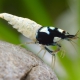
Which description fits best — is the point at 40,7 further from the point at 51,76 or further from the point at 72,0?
the point at 51,76

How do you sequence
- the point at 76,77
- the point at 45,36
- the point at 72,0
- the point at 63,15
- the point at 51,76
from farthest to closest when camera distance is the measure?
the point at 63,15, the point at 72,0, the point at 76,77, the point at 45,36, the point at 51,76

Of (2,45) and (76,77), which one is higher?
(2,45)

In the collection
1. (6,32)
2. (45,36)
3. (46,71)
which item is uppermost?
(45,36)

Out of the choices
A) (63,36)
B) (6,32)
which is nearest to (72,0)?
(6,32)

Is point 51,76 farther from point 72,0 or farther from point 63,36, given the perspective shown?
point 72,0

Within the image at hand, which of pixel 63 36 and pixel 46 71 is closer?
pixel 46 71

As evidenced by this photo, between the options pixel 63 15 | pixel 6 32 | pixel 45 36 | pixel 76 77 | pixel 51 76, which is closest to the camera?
pixel 51 76
